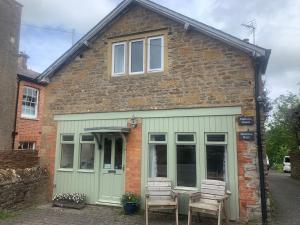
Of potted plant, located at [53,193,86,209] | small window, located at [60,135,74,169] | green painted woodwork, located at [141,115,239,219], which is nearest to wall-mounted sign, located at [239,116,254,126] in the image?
green painted woodwork, located at [141,115,239,219]

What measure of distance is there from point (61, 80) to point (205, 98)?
19.4 feet

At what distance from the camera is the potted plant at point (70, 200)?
37.2 feet

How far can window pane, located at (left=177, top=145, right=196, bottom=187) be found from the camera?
33.6 ft

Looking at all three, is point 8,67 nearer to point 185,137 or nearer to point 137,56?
point 137,56

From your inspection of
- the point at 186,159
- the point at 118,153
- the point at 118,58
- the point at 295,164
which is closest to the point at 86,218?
the point at 118,153

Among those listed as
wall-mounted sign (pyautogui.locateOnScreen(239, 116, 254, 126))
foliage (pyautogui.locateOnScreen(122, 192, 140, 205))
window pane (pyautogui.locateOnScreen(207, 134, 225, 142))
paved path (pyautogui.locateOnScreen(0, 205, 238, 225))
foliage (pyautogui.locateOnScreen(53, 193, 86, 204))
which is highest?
Result: wall-mounted sign (pyautogui.locateOnScreen(239, 116, 254, 126))

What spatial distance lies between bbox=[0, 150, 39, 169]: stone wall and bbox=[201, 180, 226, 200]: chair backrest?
651 cm

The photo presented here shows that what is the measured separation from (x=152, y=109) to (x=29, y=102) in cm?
1163

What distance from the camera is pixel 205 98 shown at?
10.2 meters

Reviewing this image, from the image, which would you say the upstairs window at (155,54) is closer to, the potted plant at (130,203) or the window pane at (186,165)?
the window pane at (186,165)

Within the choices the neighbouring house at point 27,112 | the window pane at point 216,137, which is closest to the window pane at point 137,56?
the window pane at point 216,137

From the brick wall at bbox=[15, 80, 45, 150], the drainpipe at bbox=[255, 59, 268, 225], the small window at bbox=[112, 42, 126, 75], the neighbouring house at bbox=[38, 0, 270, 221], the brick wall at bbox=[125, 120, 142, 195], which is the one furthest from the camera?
the brick wall at bbox=[15, 80, 45, 150]

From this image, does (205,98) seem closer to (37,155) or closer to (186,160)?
(186,160)

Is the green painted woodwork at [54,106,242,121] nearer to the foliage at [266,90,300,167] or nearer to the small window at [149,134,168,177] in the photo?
the small window at [149,134,168,177]
